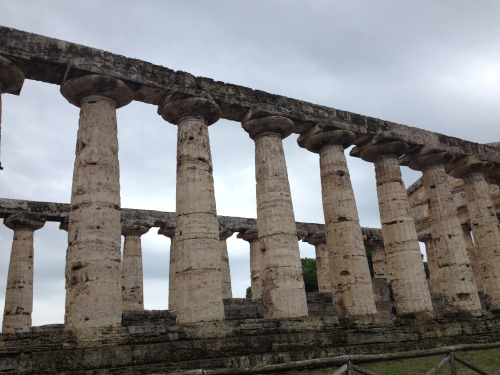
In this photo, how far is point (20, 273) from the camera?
64.7 ft

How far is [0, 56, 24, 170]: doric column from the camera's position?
37.1 feet

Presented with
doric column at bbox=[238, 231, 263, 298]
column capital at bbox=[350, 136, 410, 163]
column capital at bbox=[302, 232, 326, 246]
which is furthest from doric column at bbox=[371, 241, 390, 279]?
column capital at bbox=[350, 136, 410, 163]

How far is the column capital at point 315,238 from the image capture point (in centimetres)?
2700

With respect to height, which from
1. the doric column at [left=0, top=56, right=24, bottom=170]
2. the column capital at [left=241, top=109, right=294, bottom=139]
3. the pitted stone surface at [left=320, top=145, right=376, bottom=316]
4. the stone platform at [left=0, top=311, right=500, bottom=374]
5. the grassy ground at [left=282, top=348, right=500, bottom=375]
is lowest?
the grassy ground at [left=282, top=348, right=500, bottom=375]

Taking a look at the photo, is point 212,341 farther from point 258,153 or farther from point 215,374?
point 258,153

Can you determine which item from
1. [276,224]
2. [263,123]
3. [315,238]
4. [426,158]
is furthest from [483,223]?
[263,123]

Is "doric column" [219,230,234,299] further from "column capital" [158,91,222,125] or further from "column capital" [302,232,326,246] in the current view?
"column capital" [158,91,222,125]

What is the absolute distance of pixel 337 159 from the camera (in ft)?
52.9

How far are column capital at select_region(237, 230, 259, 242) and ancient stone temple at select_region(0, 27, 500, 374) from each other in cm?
727

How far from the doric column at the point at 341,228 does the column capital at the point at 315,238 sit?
11262mm

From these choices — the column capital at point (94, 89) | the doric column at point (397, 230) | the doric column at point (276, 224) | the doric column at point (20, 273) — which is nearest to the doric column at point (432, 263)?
the doric column at point (397, 230)

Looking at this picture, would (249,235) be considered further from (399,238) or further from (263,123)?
(263,123)

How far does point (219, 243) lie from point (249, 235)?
432 inches

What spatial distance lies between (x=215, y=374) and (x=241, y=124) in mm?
10520
